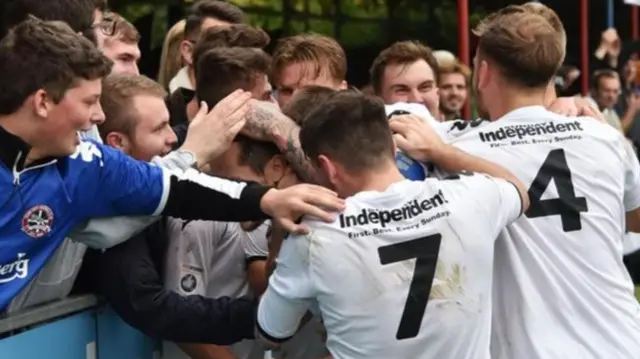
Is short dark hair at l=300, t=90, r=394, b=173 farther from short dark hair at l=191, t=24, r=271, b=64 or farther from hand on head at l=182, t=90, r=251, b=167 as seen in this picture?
short dark hair at l=191, t=24, r=271, b=64

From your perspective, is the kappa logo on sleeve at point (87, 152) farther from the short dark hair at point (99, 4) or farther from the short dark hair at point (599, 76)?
the short dark hair at point (599, 76)

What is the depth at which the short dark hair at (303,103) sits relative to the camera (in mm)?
3125

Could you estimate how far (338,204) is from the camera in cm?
253

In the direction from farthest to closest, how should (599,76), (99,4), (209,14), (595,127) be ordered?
(599,76) < (209,14) < (99,4) < (595,127)

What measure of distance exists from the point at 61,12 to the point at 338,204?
1313 millimetres

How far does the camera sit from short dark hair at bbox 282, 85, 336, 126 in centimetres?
312

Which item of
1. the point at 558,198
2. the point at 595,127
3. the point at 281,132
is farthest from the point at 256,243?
the point at 595,127

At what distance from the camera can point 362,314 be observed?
8.27ft

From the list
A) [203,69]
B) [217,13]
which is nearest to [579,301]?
[203,69]

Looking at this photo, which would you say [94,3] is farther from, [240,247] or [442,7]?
[442,7]

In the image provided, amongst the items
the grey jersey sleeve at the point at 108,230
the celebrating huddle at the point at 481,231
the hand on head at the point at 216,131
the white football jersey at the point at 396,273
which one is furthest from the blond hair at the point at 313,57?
the white football jersey at the point at 396,273

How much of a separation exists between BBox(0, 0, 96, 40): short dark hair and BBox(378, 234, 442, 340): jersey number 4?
1.38 metres

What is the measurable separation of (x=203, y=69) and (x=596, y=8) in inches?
493

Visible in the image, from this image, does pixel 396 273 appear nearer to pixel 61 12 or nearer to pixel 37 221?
pixel 37 221
